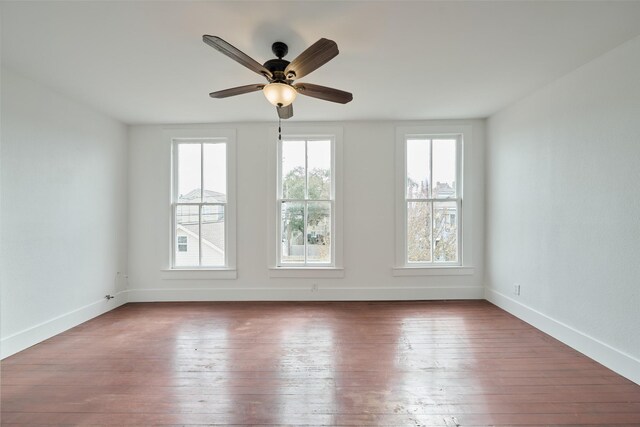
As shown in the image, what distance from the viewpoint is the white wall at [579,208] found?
2217 mm

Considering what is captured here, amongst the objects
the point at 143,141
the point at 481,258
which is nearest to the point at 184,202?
the point at 143,141

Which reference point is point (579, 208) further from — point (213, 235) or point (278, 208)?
point (213, 235)

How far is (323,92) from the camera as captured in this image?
7.58 ft

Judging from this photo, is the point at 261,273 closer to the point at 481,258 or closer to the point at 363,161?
the point at 363,161

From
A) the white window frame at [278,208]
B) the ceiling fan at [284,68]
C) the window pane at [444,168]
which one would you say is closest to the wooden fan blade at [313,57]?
the ceiling fan at [284,68]

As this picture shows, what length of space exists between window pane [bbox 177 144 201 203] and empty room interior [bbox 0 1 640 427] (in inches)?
1.7

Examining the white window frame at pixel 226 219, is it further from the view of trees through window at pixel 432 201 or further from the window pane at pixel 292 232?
the view of trees through window at pixel 432 201

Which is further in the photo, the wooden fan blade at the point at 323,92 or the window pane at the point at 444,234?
the window pane at the point at 444,234

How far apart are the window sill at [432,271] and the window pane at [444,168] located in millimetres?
1021

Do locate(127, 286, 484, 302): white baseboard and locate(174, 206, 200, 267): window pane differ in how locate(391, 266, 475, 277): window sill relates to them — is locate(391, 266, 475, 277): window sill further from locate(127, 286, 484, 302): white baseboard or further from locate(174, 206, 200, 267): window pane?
locate(174, 206, 200, 267): window pane

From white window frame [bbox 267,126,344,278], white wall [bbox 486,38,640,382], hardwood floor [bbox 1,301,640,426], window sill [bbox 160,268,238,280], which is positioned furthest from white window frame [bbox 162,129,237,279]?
white wall [bbox 486,38,640,382]

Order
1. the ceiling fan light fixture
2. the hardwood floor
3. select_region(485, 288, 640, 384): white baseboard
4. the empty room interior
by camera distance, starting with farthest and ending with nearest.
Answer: select_region(485, 288, 640, 384): white baseboard → the ceiling fan light fixture → the empty room interior → the hardwood floor

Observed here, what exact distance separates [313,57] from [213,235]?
3.07 m

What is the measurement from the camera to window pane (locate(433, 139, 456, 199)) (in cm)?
414
